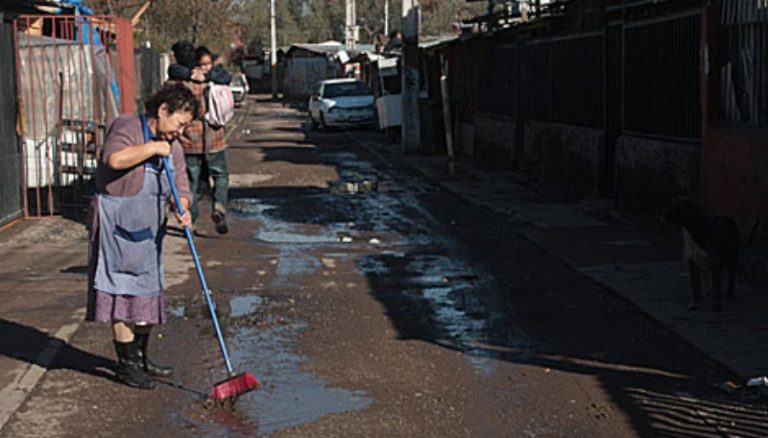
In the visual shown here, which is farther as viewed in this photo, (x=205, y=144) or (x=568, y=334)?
(x=205, y=144)

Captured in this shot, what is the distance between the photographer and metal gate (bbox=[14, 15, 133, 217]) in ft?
51.1

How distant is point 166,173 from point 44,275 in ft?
14.0

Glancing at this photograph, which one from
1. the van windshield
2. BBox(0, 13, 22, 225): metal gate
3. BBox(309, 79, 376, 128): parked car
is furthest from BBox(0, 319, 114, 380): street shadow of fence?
the van windshield

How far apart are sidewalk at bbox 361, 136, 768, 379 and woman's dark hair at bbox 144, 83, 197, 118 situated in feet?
11.5

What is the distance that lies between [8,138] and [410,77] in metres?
13.8

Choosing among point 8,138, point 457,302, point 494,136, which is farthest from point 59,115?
point 494,136

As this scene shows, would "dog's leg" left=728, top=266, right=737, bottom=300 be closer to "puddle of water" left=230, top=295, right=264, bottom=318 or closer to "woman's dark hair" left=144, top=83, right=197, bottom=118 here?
"puddle of water" left=230, top=295, right=264, bottom=318

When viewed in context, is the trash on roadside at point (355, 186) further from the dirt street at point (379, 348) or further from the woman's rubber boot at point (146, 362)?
the woman's rubber boot at point (146, 362)

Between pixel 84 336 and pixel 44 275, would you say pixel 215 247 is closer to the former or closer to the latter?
pixel 44 275

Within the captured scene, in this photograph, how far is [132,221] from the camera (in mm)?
7047

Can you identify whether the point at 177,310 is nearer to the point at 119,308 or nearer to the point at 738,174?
the point at 119,308

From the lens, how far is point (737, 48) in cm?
1226

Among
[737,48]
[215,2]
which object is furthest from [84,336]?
[215,2]

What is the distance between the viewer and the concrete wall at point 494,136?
23.2 m
